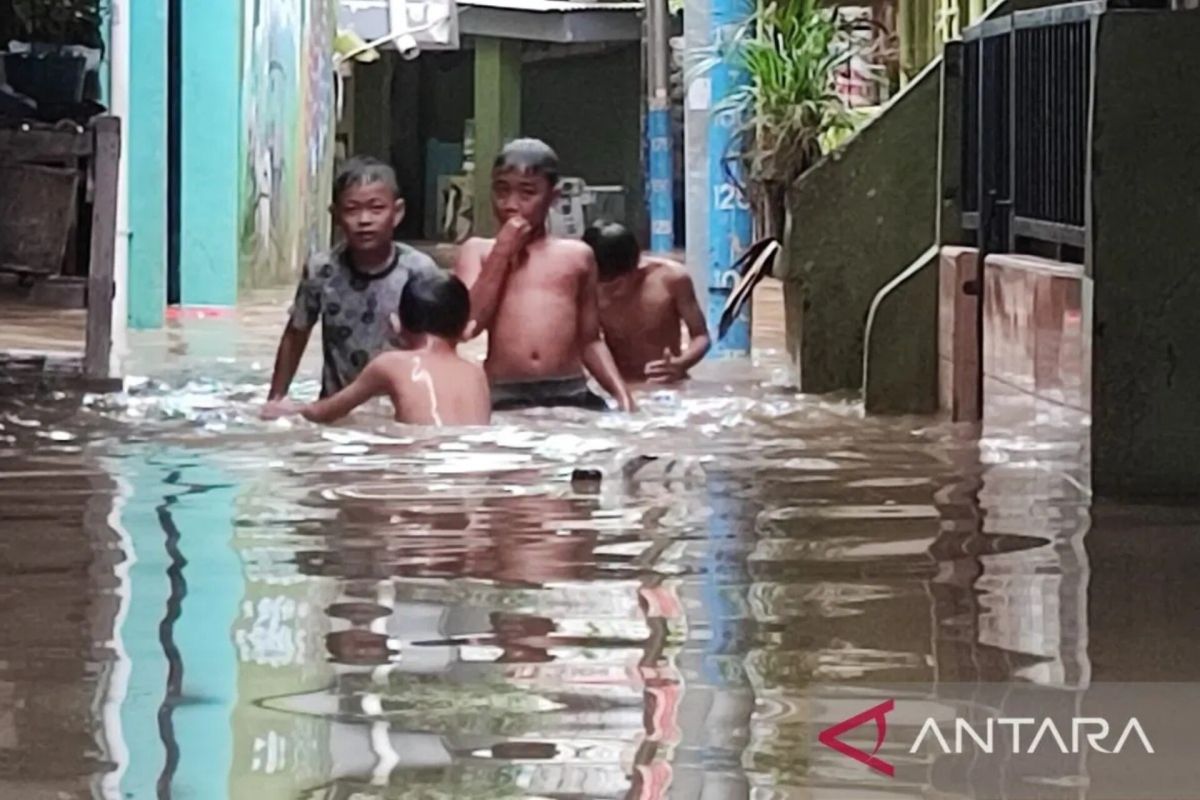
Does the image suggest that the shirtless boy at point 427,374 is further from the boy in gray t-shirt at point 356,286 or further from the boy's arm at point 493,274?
the boy's arm at point 493,274

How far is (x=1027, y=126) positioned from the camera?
6.13 m

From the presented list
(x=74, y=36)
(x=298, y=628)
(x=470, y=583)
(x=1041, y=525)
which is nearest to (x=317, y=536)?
(x=470, y=583)

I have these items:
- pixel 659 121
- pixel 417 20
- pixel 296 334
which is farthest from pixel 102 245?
pixel 417 20

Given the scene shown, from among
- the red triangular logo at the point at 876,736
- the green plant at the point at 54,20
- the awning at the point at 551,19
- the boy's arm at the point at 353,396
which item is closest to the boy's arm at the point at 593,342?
the boy's arm at the point at 353,396

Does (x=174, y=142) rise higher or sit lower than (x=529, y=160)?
higher

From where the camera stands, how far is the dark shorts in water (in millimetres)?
7027

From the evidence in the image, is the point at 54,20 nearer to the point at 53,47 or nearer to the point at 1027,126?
the point at 53,47

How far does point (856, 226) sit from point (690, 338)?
0.89 meters

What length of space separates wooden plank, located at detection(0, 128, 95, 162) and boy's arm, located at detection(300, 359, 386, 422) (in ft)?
6.13

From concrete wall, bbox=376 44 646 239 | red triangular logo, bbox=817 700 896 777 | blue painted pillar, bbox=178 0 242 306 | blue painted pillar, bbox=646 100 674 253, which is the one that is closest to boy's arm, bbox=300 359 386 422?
red triangular logo, bbox=817 700 896 777

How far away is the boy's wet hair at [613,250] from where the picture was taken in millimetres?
8211

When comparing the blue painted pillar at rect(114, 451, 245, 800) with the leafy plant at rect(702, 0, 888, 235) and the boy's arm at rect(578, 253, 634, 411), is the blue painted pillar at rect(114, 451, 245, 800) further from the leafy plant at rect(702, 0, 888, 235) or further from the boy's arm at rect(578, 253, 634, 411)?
the leafy plant at rect(702, 0, 888, 235)

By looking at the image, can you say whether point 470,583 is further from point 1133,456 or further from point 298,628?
point 1133,456

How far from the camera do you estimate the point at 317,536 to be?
4246 mm
